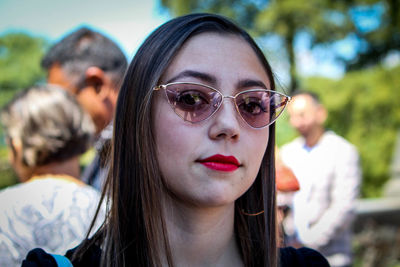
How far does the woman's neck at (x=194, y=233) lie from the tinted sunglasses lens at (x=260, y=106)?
326 millimetres

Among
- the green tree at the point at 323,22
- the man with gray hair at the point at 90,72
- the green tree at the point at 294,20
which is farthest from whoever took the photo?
the green tree at the point at 294,20

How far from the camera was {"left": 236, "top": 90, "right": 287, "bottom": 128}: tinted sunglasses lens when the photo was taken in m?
1.21

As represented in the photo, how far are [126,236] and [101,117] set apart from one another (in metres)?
1.93

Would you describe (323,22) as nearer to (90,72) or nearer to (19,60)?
(90,72)

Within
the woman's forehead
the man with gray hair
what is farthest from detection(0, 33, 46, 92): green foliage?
the woman's forehead

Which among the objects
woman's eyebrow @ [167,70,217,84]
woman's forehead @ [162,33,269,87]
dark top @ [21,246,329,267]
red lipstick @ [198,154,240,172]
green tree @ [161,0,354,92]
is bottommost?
dark top @ [21,246,329,267]

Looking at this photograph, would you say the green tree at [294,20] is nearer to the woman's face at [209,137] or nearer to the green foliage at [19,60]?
the woman's face at [209,137]

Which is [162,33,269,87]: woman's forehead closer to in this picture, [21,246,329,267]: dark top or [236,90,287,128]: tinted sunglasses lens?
[236,90,287,128]: tinted sunglasses lens

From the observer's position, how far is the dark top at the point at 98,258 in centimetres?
110

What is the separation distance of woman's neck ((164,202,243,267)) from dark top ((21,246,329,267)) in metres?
0.28

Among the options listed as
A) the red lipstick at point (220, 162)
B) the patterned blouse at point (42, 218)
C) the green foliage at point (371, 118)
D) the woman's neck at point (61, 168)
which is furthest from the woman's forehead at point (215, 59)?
the green foliage at point (371, 118)

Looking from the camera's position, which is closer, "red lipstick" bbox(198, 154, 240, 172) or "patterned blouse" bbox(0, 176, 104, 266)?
"red lipstick" bbox(198, 154, 240, 172)

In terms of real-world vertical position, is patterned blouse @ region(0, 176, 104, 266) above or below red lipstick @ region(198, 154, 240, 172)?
below

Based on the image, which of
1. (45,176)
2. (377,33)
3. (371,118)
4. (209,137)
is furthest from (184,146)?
(377,33)
